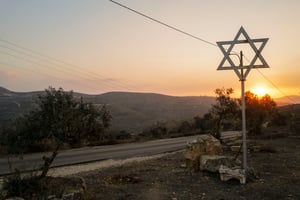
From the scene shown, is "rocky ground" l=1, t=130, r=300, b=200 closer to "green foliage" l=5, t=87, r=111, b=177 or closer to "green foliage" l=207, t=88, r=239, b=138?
"green foliage" l=5, t=87, r=111, b=177

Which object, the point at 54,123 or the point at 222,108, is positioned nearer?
the point at 54,123

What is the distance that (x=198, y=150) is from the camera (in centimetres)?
1573

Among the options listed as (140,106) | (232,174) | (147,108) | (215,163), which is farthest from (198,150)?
(140,106)

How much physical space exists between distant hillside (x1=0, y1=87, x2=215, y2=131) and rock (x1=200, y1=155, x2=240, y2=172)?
93.6 m

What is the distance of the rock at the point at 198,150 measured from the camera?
15383mm

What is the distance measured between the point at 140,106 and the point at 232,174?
5514 inches

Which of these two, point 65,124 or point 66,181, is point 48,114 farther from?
point 66,181

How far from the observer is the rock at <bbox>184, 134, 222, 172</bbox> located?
606 inches

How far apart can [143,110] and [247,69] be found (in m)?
132

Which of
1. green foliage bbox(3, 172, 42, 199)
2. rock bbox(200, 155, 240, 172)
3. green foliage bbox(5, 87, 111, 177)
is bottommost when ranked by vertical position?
green foliage bbox(3, 172, 42, 199)

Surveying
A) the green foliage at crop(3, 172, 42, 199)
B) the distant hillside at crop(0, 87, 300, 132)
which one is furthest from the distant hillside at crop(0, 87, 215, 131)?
the green foliage at crop(3, 172, 42, 199)

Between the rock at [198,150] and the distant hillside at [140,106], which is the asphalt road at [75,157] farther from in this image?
the distant hillside at [140,106]

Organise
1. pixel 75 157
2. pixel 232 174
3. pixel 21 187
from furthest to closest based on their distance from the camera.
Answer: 1. pixel 75 157
2. pixel 232 174
3. pixel 21 187

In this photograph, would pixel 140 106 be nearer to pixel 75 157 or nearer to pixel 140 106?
pixel 140 106
